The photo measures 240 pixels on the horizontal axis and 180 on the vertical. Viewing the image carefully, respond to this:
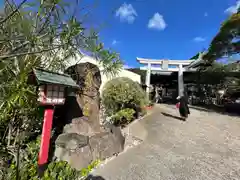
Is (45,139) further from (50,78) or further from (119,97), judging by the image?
(119,97)

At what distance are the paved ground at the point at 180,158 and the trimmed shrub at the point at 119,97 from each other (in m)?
1.40

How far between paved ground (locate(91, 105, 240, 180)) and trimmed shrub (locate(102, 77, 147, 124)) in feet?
4.60

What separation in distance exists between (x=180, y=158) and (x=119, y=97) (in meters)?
3.38

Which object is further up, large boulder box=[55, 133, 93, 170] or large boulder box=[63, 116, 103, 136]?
large boulder box=[63, 116, 103, 136]

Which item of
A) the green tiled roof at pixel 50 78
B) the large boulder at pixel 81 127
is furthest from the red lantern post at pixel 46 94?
the large boulder at pixel 81 127

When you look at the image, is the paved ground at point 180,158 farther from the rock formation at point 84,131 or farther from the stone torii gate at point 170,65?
the stone torii gate at point 170,65

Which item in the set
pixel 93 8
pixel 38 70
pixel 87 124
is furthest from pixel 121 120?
pixel 93 8

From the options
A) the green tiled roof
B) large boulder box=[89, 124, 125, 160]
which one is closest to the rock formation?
large boulder box=[89, 124, 125, 160]

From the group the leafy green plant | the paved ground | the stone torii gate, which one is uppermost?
the stone torii gate

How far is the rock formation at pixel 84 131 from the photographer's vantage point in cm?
324

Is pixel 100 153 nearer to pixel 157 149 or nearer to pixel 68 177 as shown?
pixel 68 177

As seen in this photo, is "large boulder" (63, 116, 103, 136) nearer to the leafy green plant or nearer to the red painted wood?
the red painted wood

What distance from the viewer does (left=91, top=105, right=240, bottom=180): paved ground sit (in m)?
2.77

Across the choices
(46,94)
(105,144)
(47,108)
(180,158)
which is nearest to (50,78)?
(46,94)
